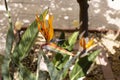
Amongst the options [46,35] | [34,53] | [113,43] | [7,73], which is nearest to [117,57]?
[113,43]

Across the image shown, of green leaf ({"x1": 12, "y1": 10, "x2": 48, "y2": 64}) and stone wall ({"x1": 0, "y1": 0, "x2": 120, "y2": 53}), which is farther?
stone wall ({"x1": 0, "y1": 0, "x2": 120, "y2": 53})

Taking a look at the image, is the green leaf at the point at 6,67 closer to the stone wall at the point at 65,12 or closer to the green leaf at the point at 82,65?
the green leaf at the point at 82,65

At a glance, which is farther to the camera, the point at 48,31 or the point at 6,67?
the point at 6,67

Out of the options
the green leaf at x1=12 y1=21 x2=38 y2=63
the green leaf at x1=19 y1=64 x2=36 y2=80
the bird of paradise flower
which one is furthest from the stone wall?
the bird of paradise flower

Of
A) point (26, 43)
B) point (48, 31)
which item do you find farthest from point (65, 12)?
point (48, 31)

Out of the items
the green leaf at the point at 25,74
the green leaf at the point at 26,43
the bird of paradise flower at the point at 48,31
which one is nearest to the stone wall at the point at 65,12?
the green leaf at the point at 26,43

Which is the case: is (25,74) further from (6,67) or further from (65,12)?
(65,12)

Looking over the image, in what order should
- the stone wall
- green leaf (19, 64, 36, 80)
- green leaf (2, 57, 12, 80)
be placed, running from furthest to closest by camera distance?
the stone wall, green leaf (2, 57, 12, 80), green leaf (19, 64, 36, 80)

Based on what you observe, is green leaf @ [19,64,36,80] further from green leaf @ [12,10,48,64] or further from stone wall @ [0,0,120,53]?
stone wall @ [0,0,120,53]
